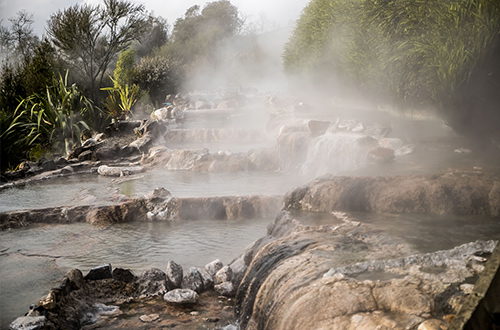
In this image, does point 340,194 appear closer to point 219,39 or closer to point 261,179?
point 261,179

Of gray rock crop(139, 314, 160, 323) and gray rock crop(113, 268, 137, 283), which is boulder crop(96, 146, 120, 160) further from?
gray rock crop(139, 314, 160, 323)

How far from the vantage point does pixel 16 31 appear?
41.7 metres

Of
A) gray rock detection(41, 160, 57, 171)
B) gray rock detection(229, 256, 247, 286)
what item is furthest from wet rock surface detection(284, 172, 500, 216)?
gray rock detection(41, 160, 57, 171)

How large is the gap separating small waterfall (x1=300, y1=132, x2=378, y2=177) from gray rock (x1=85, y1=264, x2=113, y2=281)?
5.50 meters

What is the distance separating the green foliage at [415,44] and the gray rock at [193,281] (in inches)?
248

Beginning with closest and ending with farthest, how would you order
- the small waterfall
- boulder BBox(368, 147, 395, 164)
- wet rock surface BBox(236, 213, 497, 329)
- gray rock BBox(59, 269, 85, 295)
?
wet rock surface BBox(236, 213, 497, 329)
gray rock BBox(59, 269, 85, 295)
boulder BBox(368, 147, 395, 164)
the small waterfall

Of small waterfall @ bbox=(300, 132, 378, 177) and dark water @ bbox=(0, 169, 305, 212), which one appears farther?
small waterfall @ bbox=(300, 132, 378, 177)

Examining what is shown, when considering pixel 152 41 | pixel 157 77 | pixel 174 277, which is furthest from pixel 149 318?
pixel 152 41

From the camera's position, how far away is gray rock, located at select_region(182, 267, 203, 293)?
4.93 metres

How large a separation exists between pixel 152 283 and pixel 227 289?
789 mm

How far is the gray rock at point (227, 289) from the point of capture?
15.9ft

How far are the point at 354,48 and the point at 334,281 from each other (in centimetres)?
1441

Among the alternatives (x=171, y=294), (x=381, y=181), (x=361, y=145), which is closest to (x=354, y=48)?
(x=361, y=145)

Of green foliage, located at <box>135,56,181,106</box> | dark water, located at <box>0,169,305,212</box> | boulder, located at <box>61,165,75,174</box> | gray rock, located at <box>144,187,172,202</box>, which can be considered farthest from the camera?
green foliage, located at <box>135,56,181,106</box>
